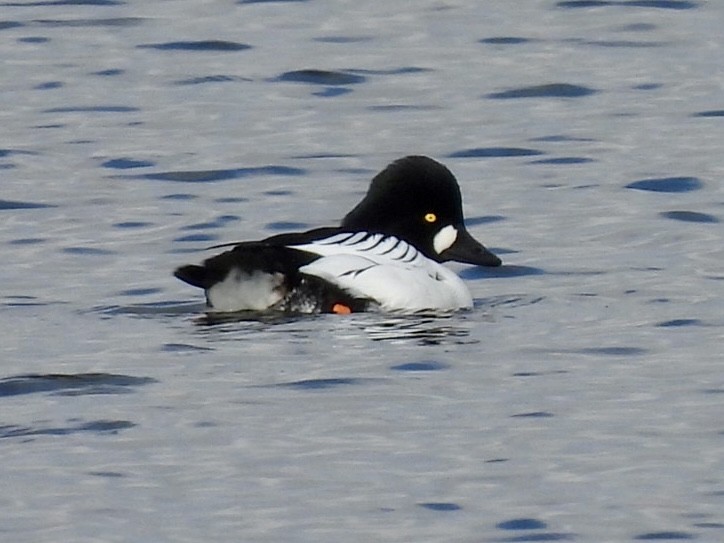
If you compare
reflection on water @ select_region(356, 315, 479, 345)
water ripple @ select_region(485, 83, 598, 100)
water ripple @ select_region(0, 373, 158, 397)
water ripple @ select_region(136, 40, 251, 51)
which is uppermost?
water ripple @ select_region(136, 40, 251, 51)

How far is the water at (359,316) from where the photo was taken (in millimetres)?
7480

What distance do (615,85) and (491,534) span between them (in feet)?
31.7

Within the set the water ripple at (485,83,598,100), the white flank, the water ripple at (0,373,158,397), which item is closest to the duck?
the white flank

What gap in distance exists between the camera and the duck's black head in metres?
10.9

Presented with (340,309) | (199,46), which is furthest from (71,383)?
(199,46)

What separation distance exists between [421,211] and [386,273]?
2.53ft

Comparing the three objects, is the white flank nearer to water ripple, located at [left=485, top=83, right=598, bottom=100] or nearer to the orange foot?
the orange foot

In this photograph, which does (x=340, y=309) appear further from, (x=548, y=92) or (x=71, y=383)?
(x=548, y=92)

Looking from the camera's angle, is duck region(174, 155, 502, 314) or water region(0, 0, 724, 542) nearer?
water region(0, 0, 724, 542)

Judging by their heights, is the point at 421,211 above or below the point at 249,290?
above

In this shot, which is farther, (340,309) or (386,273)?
(386,273)

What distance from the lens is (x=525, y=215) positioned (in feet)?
42.7

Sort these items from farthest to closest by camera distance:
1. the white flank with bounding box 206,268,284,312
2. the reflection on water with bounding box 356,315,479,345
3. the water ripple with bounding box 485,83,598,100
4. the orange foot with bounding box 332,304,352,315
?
1. the water ripple with bounding box 485,83,598,100
2. the orange foot with bounding box 332,304,352,315
3. the white flank with bounding box 206,268,284,312
4. the reflection on water with bounding box 356,315,479,345

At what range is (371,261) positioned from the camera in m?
10.5
